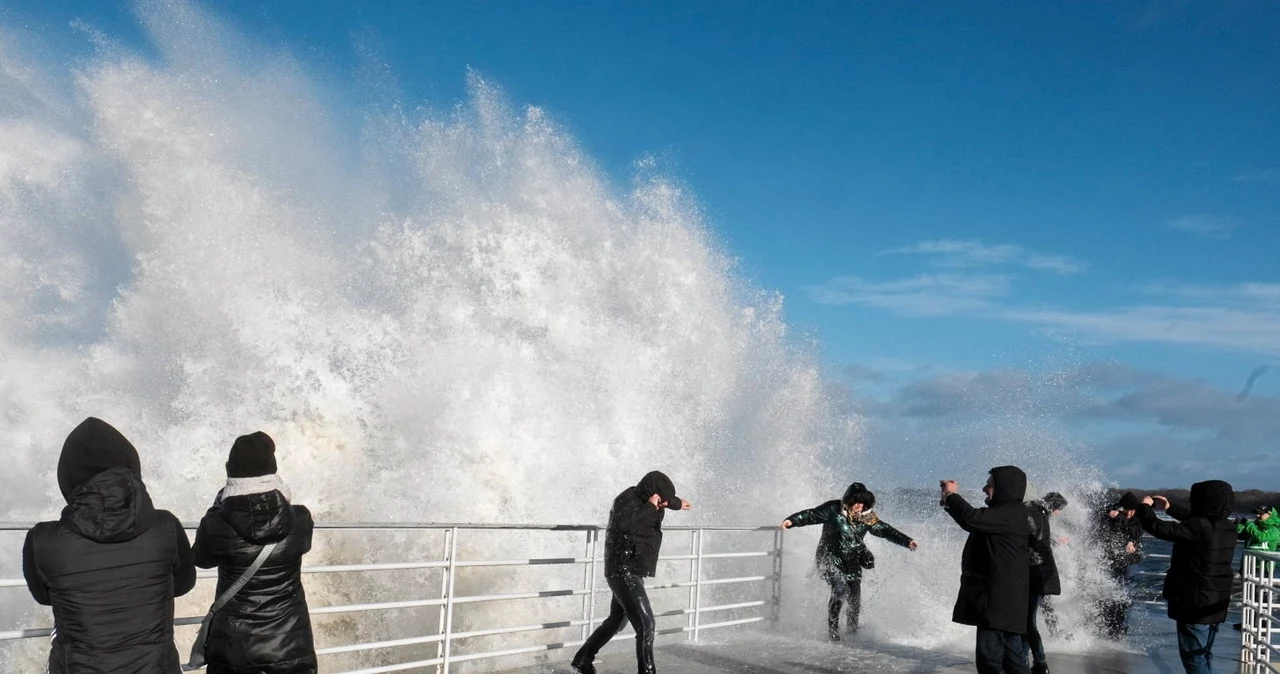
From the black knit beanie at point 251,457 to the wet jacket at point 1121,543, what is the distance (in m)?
8.99

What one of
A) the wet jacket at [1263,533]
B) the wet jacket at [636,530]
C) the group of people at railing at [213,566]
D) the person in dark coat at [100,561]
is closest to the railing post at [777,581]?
the wet jacket at [636,530]

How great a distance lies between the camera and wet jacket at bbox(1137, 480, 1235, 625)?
737 centimetres

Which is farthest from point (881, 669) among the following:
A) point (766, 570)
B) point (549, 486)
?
point (549, 486)

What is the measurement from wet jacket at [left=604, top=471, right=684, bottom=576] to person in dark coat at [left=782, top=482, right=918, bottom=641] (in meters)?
3.20

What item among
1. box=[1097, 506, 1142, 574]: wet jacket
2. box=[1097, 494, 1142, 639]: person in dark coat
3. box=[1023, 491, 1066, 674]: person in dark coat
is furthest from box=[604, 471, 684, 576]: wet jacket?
box=[1097, 506, 1142, 574]: wet jacket

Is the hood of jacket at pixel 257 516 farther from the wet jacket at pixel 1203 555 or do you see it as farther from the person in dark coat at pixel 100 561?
the wet jacket at pixel 1203 555

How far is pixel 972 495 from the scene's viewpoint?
24781mm

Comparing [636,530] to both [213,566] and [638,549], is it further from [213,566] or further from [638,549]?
[213,566]

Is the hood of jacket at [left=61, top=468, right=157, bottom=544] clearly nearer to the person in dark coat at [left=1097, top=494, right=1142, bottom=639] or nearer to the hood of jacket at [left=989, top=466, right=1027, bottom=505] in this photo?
the hood of jacket at [left=989, top=466, right=1027, bottom=505]

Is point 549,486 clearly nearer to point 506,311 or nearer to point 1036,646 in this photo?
point 506,311

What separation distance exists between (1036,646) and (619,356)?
14.5 m

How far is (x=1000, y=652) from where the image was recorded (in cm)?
659

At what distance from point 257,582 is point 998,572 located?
4.47 m

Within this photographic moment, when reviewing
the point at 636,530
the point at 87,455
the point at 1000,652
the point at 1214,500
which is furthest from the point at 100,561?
the point at 1214,500
